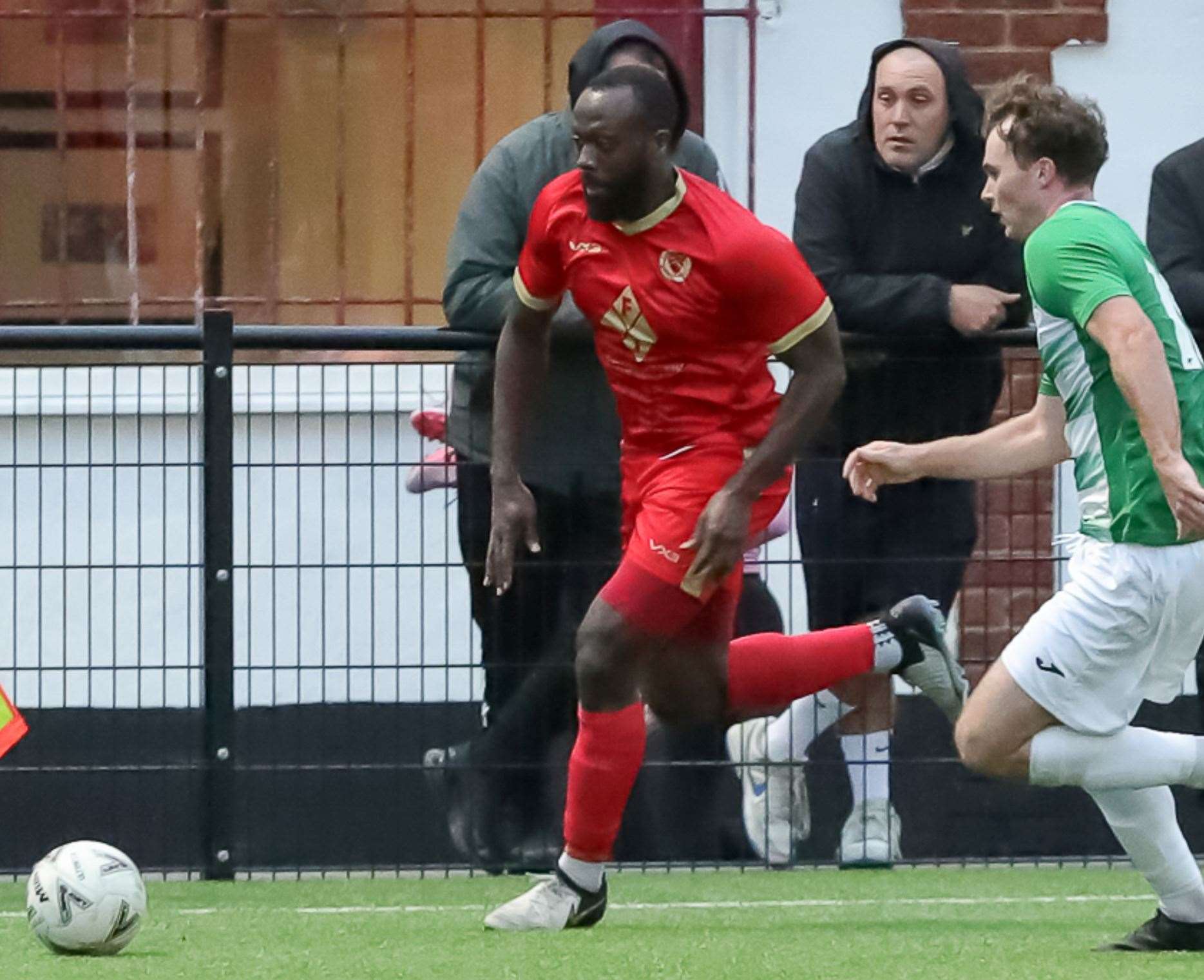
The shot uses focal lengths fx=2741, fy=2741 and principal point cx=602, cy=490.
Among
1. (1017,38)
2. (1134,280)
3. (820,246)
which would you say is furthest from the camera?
(1017,38)

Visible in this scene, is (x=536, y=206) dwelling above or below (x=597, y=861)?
above

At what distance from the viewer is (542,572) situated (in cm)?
702

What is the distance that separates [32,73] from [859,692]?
13.5 ft

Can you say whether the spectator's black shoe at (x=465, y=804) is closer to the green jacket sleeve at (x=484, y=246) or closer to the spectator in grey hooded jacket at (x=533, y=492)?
the spectator in grey hooded jacket at (x=533, y=492)

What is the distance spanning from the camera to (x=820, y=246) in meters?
6.95

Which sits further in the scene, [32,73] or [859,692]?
[32,73]

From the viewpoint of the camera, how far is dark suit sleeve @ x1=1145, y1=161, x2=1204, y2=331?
708cm

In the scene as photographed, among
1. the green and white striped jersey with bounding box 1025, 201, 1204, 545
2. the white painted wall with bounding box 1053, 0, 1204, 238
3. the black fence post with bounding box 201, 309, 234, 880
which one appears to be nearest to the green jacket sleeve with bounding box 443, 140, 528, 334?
the black fence post with bounding box 201, 309, 234, 880

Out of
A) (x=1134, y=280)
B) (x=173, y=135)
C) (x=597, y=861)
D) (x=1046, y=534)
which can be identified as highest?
(x=173, y=135)

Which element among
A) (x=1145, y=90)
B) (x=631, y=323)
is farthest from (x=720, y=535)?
(x=1145, y=90)

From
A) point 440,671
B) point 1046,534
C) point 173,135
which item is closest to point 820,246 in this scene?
point 1046,534

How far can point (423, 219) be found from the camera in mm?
9703

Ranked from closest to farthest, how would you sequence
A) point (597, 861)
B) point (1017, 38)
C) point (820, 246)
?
point (597, 861) < point (820, 246) < point (1017, 38)

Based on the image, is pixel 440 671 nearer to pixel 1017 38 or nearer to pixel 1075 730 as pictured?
pixel 1075 730
